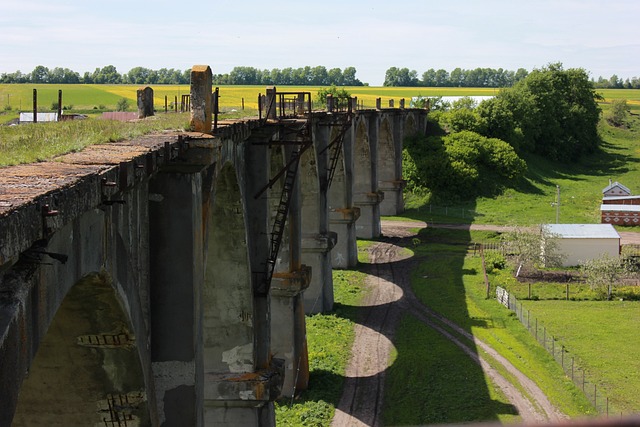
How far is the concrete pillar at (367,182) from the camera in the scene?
54781mm

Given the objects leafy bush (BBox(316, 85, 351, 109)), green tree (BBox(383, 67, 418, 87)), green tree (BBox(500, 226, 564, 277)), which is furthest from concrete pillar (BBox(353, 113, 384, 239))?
green tree (BBox(383, 67, 418, 87))

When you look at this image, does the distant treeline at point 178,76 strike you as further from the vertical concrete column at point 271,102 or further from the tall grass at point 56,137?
the tall grass at point 56,137

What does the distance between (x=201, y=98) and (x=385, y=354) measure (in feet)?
58.0

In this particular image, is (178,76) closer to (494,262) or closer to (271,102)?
(494,262)

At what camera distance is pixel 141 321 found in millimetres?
12875

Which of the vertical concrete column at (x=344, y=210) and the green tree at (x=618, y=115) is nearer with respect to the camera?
the vertical concrete column at (x=344, y=210)

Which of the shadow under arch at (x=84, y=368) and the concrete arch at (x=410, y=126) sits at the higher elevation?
the concrete arch at (x=410, y=126)

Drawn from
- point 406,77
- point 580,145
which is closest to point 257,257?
point 580,145

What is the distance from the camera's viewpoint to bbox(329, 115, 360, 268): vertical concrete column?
46.0 meters

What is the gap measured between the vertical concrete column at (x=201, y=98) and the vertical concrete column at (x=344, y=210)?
29.2 meters

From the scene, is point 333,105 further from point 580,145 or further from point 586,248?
point 580,145

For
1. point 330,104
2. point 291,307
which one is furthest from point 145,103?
point 330,104

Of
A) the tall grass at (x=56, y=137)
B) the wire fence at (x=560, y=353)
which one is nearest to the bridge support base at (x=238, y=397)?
the tall grass at (x=56, y=137)

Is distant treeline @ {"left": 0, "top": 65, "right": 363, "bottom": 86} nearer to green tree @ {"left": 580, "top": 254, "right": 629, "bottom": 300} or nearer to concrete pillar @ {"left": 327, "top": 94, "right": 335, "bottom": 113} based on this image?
concrete pillar @ {"left": 327, "top": 94, "right": 335, "bottom": 113}
